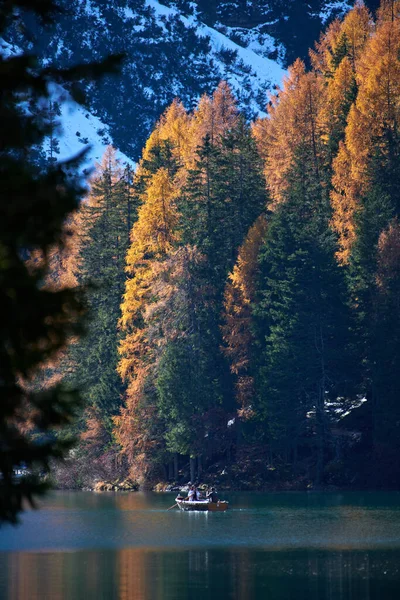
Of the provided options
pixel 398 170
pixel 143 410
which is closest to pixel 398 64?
pixel 398 170

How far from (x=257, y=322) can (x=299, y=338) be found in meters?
2.64

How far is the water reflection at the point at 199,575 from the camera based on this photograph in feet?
82.1

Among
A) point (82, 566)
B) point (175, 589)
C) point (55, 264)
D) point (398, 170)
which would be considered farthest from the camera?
point (55, 264)

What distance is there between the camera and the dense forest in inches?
2163

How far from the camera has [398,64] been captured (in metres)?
65.3

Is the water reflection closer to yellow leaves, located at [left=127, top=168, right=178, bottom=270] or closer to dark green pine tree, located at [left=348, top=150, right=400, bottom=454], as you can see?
dark green pine tree, located at [left=348, top=150, right=400, bottom=454]

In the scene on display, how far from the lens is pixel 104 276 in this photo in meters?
67.4

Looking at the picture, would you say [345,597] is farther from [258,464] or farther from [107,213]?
[107,213]

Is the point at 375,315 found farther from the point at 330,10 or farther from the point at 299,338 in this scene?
the point at 330,10

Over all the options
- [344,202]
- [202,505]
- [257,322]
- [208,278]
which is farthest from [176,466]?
[344,202]

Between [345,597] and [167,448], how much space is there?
32.9 m

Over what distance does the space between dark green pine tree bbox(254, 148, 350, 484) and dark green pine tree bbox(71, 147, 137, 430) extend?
373 inches

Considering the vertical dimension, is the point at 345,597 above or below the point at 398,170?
below

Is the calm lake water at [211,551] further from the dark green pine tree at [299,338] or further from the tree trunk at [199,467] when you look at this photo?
the tree trunk at [199,467]
